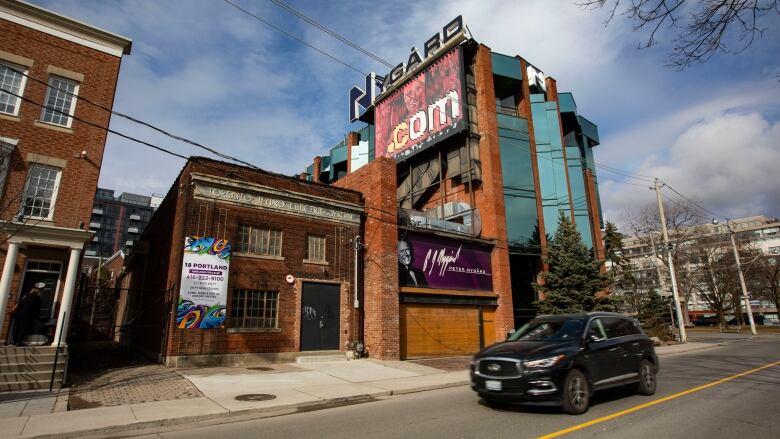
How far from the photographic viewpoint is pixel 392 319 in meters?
17.3

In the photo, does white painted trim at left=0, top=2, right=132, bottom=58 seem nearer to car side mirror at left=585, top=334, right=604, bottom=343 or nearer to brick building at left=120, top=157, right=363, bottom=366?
brick building at left=120, top=157, right=363, bottom=366

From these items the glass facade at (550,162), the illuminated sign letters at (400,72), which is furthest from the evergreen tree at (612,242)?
the illuminated sign letters at (400,72)

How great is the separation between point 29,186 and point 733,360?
2522 cm

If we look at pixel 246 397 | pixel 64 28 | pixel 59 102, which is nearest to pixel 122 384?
pixel 246 397

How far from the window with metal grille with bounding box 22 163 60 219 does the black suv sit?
43.8 ft

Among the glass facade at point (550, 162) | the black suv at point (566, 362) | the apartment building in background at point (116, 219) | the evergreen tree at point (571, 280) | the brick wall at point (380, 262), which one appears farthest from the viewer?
the apartment building in background at point (116, 219)

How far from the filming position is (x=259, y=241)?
52.1ft

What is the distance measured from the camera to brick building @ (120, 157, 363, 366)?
14.1 metres

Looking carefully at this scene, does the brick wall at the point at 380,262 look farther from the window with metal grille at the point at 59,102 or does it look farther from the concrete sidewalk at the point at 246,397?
the window with metal grille at the point at 59,102

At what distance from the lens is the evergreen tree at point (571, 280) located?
70.2 ft

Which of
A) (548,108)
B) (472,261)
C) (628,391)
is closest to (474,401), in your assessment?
(628,391)

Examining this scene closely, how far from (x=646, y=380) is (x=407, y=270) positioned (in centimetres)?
1100

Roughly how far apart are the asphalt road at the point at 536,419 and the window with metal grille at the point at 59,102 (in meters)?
11.8

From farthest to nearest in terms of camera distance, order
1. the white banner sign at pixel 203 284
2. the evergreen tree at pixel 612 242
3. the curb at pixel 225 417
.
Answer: the evergreen tree at pixel 612 242, the white banner sign at pixel 203 284, the curb at pixel 225 417
